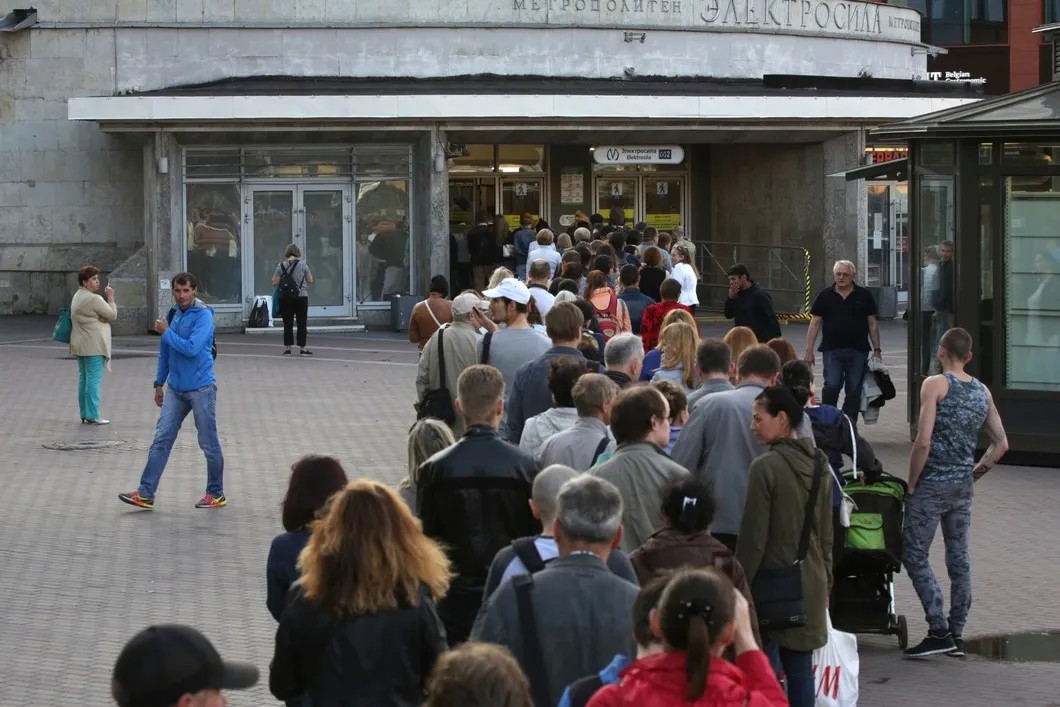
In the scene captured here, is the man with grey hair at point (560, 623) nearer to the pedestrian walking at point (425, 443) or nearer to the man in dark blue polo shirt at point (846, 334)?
the pedestrian walking at point (425, 443)

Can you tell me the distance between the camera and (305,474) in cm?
544

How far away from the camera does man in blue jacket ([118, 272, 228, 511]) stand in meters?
12.2

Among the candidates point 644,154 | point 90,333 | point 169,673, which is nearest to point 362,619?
point 169,673

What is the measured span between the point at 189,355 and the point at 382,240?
55.4 ft

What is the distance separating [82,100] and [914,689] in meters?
21.4

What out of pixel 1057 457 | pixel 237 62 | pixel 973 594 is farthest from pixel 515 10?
pixel 973 594

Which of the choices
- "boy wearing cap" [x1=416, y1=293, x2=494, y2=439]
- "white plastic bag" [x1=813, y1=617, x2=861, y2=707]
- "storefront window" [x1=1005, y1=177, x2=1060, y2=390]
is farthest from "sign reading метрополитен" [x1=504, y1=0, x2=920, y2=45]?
"white plastic bag" [x1=813, y1=617, x2=861, y2=707]

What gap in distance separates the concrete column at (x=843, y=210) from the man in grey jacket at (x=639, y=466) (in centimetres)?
2405

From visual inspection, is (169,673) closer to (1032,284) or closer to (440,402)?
(440,402)

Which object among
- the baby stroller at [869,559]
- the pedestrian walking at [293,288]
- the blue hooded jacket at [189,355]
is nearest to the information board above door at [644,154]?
the pedestrian walking at [293,288]

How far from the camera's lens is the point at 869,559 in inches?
321

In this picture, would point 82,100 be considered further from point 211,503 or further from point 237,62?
point 211,503

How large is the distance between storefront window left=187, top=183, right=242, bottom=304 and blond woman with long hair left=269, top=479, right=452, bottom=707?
942 inches

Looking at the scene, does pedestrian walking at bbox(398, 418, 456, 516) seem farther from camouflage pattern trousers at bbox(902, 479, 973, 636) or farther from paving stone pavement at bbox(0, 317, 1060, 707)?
camouflage pattern trousers at bbox(902, 479, 973, 636)
